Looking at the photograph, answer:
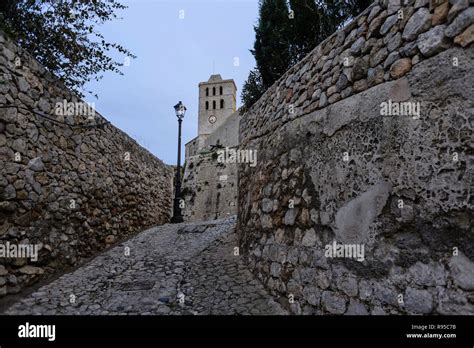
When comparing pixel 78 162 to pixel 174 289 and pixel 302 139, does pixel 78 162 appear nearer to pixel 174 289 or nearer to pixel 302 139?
pixel 174 289

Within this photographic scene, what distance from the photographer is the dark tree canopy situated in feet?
20.0

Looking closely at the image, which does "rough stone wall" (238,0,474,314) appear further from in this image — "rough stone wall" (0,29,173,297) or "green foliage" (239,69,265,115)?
"green foliage" (239,69,265,115)

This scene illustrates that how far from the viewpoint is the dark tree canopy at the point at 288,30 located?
6086 millimetres

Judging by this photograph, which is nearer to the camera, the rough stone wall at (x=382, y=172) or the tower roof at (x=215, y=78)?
the rough stone wall at (x=382, y=172)

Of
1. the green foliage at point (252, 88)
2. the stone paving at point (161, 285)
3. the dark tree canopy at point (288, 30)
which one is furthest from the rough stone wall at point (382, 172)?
the green foliage at point (252, 88)

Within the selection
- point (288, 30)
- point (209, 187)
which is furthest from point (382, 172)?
point (209, 187)

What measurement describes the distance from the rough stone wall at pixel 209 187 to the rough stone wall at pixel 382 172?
11.8 meters

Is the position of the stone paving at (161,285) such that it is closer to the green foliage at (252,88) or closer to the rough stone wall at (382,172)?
the rough stone wall at (382,172)

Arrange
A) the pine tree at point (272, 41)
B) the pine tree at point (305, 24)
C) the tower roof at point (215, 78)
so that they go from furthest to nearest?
the tower roof at point (215, 78), the pine tree at point (272, 41), the pine tree at point (305, 24)

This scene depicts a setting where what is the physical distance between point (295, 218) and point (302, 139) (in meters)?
0.95

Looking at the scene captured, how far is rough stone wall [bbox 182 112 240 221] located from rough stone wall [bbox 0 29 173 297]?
9241mm

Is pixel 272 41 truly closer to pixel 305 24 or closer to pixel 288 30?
pixel 288 30

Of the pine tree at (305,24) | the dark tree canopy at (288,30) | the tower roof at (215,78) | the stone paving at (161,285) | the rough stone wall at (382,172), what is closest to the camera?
the rough stone wall at (382,172)
